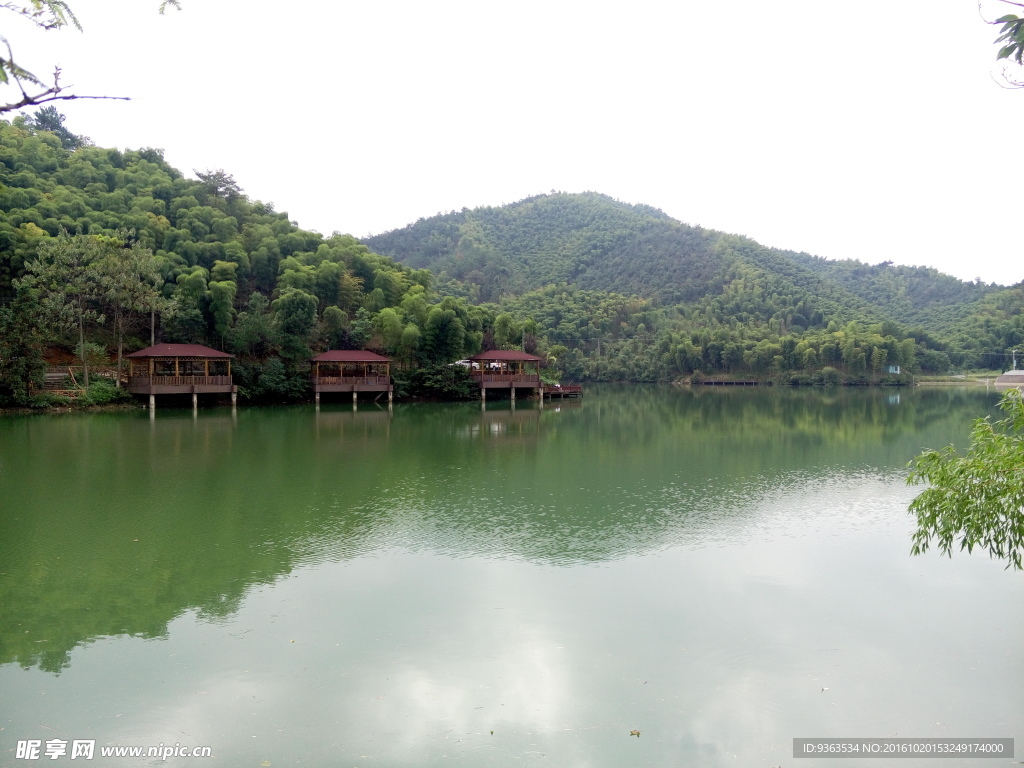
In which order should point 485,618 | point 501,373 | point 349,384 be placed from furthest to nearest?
point 501,373
point 349,384
point 485,618

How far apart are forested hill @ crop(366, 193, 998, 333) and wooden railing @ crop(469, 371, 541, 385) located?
164 feet

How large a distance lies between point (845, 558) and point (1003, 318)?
269ft

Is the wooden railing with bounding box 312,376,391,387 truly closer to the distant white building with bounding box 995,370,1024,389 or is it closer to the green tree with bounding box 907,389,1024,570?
the green tree with bounding box 907,389,1024,570

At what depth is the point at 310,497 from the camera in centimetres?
1220

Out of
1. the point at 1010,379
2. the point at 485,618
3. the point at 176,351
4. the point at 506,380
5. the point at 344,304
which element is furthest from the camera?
the point at 1010,379

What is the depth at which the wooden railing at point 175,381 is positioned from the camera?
29172 mm

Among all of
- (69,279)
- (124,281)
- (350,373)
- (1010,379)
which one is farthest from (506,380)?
(1010,379)

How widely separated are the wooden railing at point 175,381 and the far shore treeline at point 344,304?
3.60ft

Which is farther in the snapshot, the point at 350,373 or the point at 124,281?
the point at 350,373

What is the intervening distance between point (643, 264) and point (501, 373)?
60.7 meters

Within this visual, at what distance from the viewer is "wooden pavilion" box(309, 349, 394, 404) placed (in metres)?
33.2

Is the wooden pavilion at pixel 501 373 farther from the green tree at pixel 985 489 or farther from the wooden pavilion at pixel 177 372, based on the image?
the green tree at pixel 985 489

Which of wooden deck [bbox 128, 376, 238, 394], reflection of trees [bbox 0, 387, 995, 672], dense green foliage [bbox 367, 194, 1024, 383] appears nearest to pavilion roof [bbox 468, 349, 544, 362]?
reflection of trees [bbox 0, 387, 995, 672]

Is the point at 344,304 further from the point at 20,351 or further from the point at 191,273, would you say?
the point at 20,351
